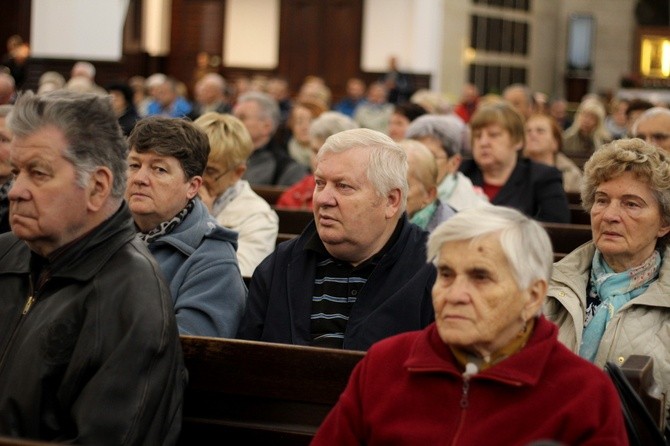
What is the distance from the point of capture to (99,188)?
9.37ft

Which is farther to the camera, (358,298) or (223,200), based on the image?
(223,200)

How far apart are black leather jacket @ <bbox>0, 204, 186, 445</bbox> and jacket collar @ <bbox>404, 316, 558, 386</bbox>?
61 centimetres

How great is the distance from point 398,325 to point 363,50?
1661cm

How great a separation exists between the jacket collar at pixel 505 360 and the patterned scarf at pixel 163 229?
57.1 inches

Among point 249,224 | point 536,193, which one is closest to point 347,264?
point 249,224

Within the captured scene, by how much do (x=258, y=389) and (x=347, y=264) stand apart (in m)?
0.62

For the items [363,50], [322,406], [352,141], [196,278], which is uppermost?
[363,50]

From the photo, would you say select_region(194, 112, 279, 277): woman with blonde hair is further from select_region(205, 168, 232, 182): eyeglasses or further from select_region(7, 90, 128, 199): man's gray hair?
select_region(7, 90, 128, 199): man's gray hair

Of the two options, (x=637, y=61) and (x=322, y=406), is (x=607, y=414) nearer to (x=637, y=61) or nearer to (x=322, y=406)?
(x=322, y=406)

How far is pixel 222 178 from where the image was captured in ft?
16.3

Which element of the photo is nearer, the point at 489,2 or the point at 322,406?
the point at 322,406

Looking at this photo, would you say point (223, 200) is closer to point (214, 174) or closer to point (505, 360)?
point (214, 174)

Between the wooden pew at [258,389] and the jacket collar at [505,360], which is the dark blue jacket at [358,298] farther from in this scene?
the jacket collar at [505,360]

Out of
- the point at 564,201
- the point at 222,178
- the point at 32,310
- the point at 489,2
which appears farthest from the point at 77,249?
the point at 489,2
